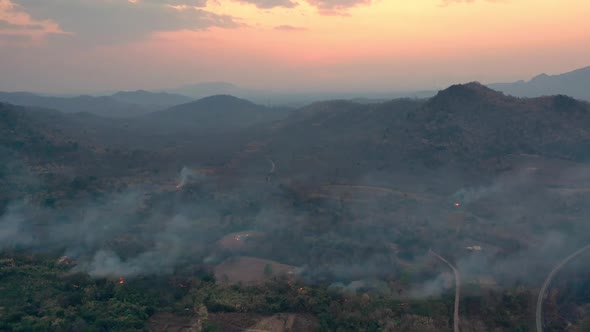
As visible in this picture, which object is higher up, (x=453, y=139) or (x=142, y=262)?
(x=453, y=139)

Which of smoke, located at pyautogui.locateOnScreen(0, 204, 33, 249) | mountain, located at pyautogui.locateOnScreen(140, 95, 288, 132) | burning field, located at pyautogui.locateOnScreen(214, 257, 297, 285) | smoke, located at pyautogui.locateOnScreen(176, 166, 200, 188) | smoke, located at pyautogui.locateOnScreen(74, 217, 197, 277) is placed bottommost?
burning field, located at pyautogui.locateOnScreen(214, 257, 297, 285)

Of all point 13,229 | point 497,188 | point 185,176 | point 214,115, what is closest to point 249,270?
point 13,229

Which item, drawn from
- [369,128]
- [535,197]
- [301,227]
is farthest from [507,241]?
[369,128]

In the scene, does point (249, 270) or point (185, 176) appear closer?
point (249, 270)

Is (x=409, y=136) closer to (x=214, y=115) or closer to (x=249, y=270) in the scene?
(x=249, y=270)

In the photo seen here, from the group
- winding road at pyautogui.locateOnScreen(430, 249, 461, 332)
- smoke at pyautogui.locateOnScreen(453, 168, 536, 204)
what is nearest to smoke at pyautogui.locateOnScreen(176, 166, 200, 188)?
winding road at pyautogui.locateOnScreen(430, 249, 461, 332)

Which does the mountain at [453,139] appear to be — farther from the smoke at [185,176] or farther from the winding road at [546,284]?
the winding road at [546,284]

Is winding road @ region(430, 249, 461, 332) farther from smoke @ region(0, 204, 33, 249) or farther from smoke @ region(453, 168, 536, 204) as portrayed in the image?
smoke @ region(0, 204, 33, 249)

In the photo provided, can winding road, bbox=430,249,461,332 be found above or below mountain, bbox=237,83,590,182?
below

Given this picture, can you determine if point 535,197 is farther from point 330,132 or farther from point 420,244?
point 330,132

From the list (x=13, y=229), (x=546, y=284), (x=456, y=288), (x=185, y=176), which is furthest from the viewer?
(x=185, y=176)
